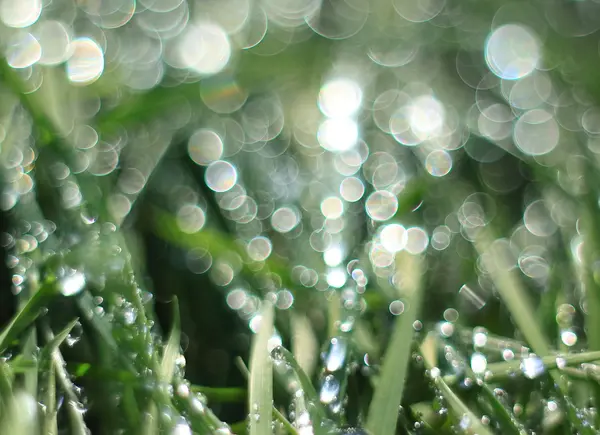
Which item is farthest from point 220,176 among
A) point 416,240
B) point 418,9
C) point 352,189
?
point 418,9

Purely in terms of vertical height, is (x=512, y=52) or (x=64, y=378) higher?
(x=512, y=52)

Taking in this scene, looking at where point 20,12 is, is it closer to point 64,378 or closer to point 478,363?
point 64,378

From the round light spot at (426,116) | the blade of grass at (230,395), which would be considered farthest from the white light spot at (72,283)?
the round light spot at (426,116)

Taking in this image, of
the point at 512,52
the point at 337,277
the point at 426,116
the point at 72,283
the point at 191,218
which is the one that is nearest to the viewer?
the point at 72,283

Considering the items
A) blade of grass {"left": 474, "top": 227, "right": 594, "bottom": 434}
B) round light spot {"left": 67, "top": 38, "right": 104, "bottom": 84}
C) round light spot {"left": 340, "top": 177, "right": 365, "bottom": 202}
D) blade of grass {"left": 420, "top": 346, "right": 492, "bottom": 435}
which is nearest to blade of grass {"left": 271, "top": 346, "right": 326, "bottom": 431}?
blade of grass {"left": 420, "top": 346, "right": 492, "bottom": 435}

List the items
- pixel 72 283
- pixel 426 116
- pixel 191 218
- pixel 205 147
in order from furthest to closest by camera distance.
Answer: pixel 426 116
pixel 205 147
pixel 191 218
pixel 72 283

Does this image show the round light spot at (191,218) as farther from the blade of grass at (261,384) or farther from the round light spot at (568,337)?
the round light spot at (568,337)

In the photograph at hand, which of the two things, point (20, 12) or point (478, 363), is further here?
point (20, 12)
